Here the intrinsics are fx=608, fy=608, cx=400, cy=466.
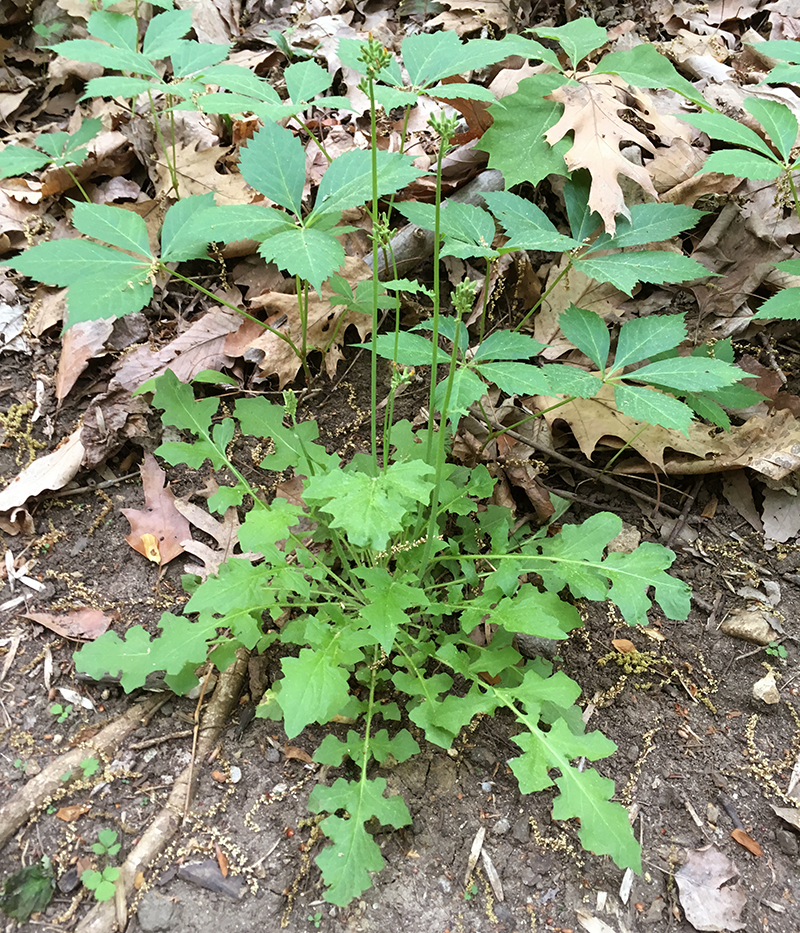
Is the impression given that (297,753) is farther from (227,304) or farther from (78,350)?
(78,350)

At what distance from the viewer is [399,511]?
1.41 metres

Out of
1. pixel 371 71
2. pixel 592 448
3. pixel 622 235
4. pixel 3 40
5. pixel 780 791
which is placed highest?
pixel 371 71

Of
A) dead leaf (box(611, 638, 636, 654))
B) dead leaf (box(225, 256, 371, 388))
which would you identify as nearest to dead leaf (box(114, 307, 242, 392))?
dead leaf (box(225, 256, 371, 388))

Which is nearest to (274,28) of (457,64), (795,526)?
(457,64)

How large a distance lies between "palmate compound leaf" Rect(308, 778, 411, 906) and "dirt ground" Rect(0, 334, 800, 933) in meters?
0.14

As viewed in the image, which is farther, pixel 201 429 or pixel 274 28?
pixel 274 28

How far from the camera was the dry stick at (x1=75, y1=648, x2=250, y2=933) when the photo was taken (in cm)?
158

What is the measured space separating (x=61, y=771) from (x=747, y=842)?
2005 millimetres

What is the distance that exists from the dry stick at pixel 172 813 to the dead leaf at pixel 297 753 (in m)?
0.23

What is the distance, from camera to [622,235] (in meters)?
2.13

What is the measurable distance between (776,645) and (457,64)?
7.06 feet

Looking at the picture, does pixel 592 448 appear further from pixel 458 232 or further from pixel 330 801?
pixel 330 801

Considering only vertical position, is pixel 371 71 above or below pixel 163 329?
above

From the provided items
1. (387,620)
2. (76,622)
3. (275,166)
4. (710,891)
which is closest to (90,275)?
(275,166)
